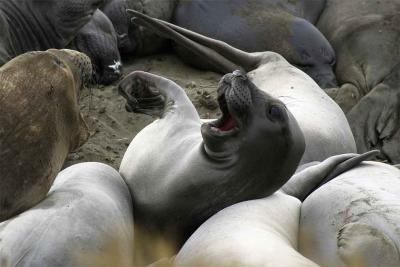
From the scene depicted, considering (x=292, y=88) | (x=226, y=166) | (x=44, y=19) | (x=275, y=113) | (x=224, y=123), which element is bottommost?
(x=44, y=19)

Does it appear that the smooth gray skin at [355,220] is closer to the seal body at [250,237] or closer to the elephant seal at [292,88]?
the seal body at [250,237]

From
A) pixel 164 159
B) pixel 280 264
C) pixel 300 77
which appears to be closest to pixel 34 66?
pixel 164 159

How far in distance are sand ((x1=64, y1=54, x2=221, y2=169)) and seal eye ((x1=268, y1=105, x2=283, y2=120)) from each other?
1736 millimetres

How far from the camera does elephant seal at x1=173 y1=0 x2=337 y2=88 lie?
910 centimetres

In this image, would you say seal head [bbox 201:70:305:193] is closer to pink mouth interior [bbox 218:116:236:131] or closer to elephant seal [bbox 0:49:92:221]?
pink mouth interior [bbox 218:116:236:131]

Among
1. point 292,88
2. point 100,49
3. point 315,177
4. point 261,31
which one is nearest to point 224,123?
point 315,177

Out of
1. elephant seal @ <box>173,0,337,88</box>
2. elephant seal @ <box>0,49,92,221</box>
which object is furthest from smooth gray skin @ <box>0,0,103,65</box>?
elephant seal @ <box>0,49,92,221</box>

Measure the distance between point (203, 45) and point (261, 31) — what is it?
1.71m

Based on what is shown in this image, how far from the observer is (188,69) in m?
8.89

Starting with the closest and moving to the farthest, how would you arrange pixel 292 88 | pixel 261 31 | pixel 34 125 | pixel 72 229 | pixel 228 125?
pixel 72 229 → pixel 34 125 → pixel 228 125 → pixel 292 88 → pixel 261 31

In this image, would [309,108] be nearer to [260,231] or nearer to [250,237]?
[260,231]

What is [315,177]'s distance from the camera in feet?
19.3

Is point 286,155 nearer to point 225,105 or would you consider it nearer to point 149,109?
point 225,105

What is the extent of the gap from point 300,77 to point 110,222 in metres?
2.82
